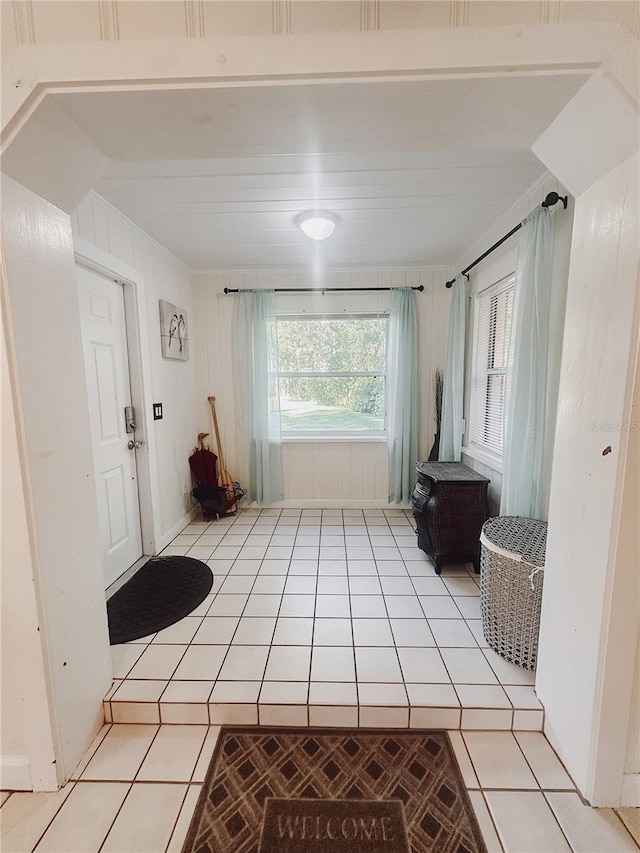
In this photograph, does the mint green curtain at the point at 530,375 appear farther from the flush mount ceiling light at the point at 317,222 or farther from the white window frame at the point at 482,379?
the flush mount ceiling light at the point at 317,222

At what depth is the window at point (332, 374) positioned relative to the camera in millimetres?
3352

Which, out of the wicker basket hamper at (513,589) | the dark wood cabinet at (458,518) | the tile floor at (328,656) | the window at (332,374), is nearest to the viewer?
the tile floor at (328,656)

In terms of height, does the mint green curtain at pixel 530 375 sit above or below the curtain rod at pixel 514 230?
below

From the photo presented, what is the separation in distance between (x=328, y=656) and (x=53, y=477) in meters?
1.32

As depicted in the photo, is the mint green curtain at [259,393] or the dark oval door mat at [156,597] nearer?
the dark oval door mat at [156,597]

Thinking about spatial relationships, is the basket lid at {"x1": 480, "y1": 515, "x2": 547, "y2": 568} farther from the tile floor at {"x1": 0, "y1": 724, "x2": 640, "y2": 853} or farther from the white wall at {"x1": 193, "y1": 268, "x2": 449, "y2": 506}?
the white wall at {"x1": 193, "y1": 268, "x2": 449, "y2": 506}

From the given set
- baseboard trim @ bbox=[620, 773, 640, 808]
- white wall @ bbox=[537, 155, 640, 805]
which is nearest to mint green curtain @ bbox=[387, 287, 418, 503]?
white wall @ bbox=[537, 155, 640, 805]

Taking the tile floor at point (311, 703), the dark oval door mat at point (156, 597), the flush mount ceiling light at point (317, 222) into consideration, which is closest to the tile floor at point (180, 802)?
the tile floor at point (311, 703)

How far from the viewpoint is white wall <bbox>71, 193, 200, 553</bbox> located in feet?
6.82

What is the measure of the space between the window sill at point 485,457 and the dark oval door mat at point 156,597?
2.03 meters

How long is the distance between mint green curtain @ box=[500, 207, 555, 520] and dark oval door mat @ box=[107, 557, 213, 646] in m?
1.87

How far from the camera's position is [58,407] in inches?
44.7

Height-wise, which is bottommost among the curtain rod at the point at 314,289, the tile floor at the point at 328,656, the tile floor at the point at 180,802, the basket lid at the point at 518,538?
the tile floor at the point at 180,802

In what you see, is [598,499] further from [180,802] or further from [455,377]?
[455,377]
